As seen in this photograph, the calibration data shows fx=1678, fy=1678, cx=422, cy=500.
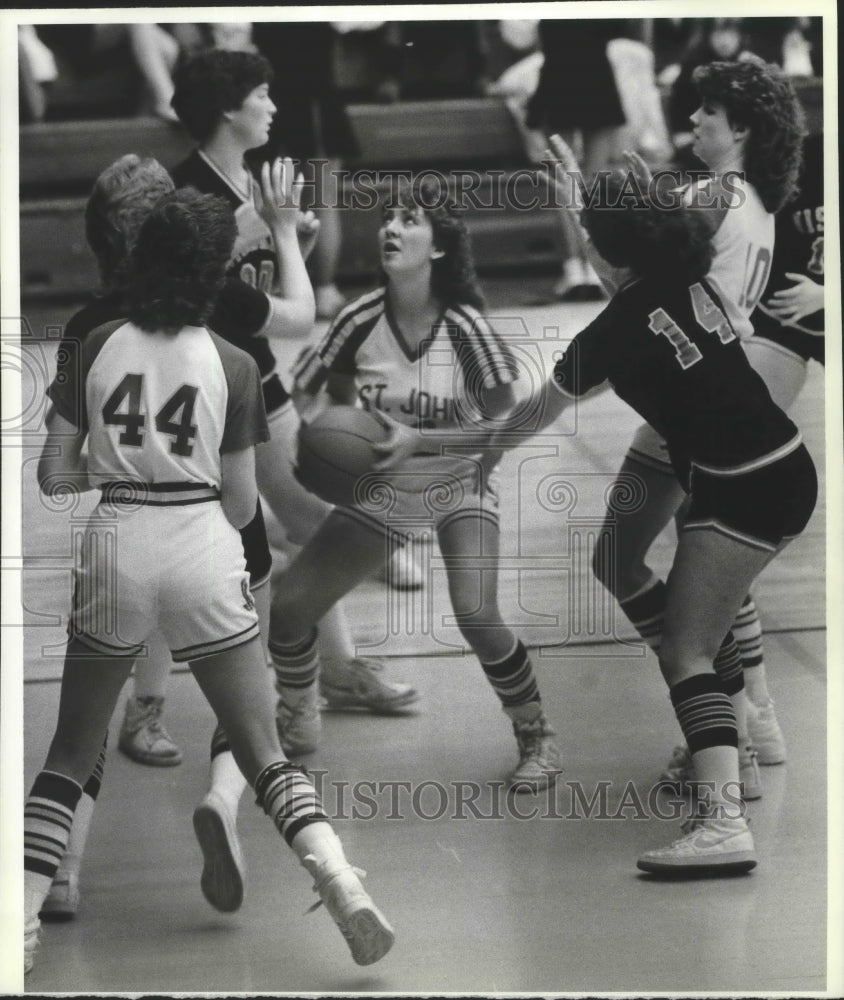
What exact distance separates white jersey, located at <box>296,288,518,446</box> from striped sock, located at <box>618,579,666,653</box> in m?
0.60

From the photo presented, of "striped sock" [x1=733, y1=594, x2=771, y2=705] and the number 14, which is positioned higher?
the number 14

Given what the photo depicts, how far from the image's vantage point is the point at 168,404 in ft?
12.5

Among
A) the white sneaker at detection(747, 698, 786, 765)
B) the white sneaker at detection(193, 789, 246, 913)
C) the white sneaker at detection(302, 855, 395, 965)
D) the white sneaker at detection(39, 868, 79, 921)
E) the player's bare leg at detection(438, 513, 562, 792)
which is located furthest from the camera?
the white sneaker at detection(747, 698, 786, 765)

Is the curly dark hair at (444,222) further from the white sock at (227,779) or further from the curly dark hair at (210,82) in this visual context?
the white sock at (227,779)

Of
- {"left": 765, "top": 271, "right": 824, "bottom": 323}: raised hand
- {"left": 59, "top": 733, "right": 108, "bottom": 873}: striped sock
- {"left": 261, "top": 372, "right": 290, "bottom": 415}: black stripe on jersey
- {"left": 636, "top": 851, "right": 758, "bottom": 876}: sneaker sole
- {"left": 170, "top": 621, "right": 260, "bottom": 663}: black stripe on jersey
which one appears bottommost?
{"left": 636, "top": 851, "right": 758, "bottom": 876}: sneaker sole

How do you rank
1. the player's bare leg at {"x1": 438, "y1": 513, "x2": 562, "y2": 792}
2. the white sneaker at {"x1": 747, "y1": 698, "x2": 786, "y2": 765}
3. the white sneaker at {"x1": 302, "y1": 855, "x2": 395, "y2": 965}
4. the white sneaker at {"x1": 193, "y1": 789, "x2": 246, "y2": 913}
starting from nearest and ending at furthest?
the white sneaker at {"x1": 302, "y1": 855, "x2": 395, "y2": 965}
the white sneaker at {"x1": 193, "y1": 789, "x2": 246, "y2": 913}
the player's bare leg at {"x1": 438, "y1": 513, "x2": 562, "y2": 792}
the white sneaker at {"x1": 747, "y1": 698, "x2": 786, "y2": 765}

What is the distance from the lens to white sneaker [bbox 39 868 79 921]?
13.3 feet

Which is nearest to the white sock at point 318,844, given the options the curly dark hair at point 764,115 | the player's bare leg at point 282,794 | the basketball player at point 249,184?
the player's bare leg at point 282,794

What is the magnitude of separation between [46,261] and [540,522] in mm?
1359

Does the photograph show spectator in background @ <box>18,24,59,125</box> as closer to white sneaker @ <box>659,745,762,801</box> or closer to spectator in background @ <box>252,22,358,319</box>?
spectator in background @ <box>252,22,358,319</box>

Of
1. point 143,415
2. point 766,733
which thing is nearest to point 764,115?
point 766,733

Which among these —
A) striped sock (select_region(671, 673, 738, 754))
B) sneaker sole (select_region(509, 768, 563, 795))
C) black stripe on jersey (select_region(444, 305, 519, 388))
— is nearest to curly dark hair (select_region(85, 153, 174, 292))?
black stripe on jersey (select_region(444, 305, 519, 388))

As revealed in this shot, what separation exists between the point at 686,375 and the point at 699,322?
0.44 feet

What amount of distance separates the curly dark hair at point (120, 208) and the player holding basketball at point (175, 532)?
0.21 feet
